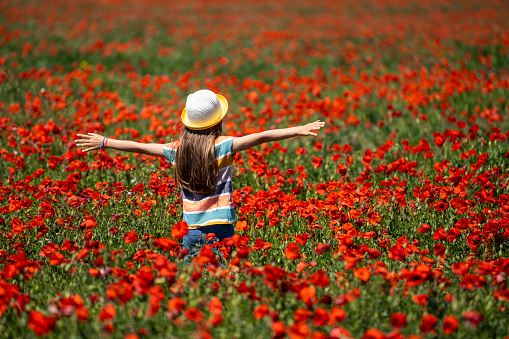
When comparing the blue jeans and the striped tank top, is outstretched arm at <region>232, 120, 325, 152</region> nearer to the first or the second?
the striped tank top

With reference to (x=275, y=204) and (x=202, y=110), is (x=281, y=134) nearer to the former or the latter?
→ (x=202, y=110)

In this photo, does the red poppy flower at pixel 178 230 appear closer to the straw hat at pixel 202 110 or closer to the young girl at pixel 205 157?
the young girl at pixel 205 157

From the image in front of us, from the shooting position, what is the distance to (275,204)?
370 centimetres

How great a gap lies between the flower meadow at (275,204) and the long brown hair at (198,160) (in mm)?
401

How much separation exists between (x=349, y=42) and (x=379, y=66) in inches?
113

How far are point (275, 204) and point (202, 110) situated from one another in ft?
3.89

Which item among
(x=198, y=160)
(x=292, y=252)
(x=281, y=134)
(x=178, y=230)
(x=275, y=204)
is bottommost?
(x=275, y=204)

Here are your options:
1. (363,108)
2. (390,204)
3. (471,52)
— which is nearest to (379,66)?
(471,52)

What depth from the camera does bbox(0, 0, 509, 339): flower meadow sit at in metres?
2.39

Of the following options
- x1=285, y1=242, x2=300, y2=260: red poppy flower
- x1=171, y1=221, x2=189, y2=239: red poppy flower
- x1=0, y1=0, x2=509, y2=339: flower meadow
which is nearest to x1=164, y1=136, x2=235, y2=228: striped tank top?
x1=0, y1=0, x2=509, y2=339: flower meadow

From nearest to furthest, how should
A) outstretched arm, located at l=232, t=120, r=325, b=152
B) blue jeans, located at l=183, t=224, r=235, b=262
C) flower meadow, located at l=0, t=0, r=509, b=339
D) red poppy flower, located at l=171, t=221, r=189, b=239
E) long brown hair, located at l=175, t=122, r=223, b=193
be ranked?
flower meadow, located at l=0, t=0, r=509, b=339 → red poppy flower, located at l=171, t=221, r=189, b=239 → outstretched arm, located at l=232, t=120, r=325, b=152 → long brown hair, located at l=175, t=122, r=223, b=193 → blue jeans, located at l=183, t=224, r=235, b=262

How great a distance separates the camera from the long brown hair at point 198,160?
9.86ft

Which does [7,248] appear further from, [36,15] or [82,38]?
[36,15]

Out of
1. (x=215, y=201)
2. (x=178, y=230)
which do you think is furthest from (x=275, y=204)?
(x=178, y=230)
